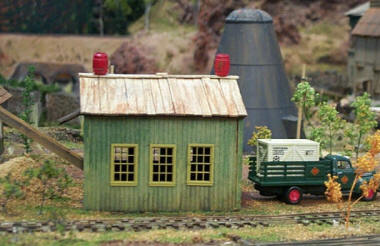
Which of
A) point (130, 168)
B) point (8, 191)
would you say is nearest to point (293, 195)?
point (130, 168)

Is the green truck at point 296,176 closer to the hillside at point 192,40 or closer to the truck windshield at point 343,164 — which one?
the truck windshield at point 343,164

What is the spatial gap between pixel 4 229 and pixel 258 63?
15.8 meters

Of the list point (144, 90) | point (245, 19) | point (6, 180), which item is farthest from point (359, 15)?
point (6, 180)

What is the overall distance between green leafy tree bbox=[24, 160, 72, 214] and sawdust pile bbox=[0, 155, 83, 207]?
8.3 inches

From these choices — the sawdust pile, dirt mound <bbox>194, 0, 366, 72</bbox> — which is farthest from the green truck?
dirt mound <bbox>194, 0, 366, 72</bbox>

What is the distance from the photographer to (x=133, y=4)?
233 feet

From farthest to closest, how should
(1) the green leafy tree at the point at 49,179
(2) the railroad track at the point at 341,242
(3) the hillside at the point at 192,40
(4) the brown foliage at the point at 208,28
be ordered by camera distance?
(3) the hillside at the point at 192,40 → (4) the brown foliage at the point at 208,28 → (1) the green leafy tree at the point at 49,179 → (2) the railroad track at the point at 341,242

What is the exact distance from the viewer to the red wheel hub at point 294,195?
2392 cm

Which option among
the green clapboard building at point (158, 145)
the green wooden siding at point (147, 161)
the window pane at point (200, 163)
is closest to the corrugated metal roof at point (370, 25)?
the green clapboard building at point (158, 145)

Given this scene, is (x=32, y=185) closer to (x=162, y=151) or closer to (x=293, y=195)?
(x=162, y=151)

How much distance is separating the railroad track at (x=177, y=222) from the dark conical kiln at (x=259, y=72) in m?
9.00

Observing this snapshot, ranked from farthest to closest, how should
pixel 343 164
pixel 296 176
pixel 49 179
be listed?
1. pixel 343 164
2. pixel 296 176
3. pixel 49 179

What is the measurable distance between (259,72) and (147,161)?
11.3 meters

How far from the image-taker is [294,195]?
23984 mm
